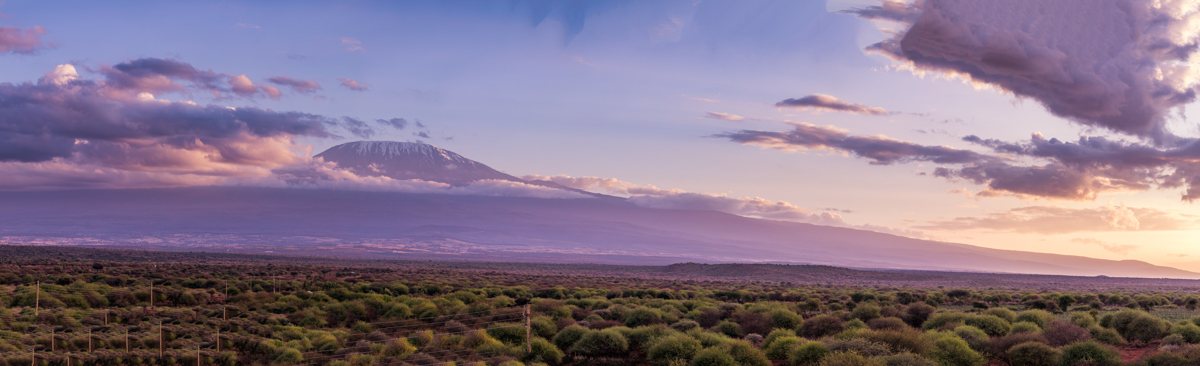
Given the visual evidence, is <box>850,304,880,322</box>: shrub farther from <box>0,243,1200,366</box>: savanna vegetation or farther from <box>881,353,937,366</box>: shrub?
<box>881,353,937,366</box>: shrub

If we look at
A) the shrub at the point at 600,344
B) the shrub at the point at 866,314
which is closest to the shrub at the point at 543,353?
the shrub at the point at 600,344

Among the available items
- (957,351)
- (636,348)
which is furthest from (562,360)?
(957,351)

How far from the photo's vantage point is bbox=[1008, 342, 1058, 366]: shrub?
21172 millimetres

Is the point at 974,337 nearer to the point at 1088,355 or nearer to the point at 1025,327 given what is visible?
the point at 1088,355

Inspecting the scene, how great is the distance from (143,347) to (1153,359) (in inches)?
1329

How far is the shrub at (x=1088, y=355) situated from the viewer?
20.8 meters

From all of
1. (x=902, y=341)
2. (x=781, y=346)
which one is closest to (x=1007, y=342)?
(x=902, y=341)

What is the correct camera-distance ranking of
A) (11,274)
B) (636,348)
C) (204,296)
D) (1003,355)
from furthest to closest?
1. (11,274)
2. (204,296)
3. (636,348)
4. (1003,355)

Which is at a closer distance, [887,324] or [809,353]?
[809,353]

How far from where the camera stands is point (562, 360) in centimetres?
2417

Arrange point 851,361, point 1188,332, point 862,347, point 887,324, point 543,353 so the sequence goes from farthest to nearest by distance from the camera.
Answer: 1. point 887,324
2. point 1188,332
3. point 543,353
4. point 862,347
5. point 851,361

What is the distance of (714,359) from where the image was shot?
20516 millimetres

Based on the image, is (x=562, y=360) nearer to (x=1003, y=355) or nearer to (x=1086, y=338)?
(x=1003, y=355)

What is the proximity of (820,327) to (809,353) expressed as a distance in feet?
23.1
